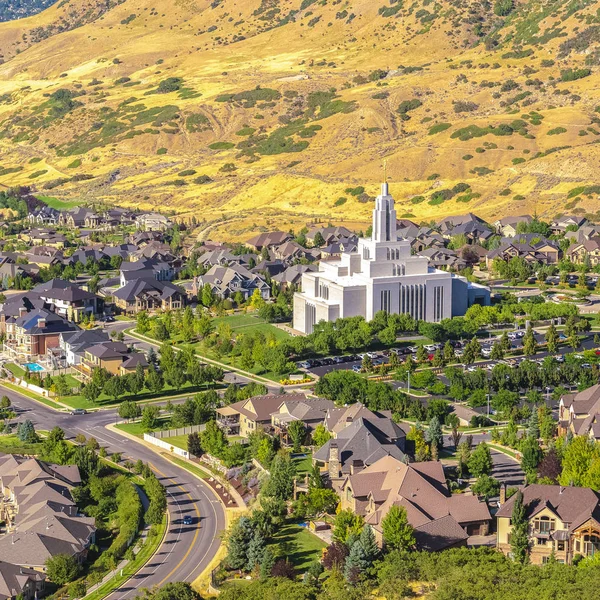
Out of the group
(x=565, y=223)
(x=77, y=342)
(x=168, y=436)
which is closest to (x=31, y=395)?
(x=77, y=342)

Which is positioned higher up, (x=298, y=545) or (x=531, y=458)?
(x=531, y=458)

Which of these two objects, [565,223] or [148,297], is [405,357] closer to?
[148,297]

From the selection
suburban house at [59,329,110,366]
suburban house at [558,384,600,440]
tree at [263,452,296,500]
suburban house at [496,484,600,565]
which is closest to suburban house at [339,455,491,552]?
suburban house at [496,484,600,565]

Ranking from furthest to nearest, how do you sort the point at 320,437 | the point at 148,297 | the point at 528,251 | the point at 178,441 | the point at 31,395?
the point at 528,251, the point at 148,297, the point at 31,395, the point at 178,441, the point at 320,437

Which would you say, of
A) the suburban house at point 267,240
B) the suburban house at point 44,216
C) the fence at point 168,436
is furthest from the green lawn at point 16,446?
the suburban house at point 44,216

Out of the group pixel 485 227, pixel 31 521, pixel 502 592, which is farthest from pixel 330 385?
pixel 485 227

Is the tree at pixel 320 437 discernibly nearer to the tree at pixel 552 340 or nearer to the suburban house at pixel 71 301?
the tree at pixel 552 340
